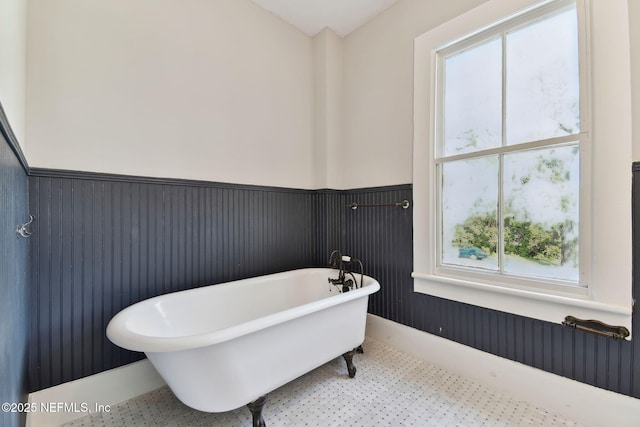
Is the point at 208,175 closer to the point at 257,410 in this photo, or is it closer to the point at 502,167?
the point at 257,410

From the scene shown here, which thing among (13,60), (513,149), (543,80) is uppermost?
(543,80)

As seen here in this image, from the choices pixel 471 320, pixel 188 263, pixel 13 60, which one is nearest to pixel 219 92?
pixel 13 60

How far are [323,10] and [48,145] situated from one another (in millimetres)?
2094

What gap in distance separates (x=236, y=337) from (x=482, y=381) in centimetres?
152

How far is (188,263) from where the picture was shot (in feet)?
5.91

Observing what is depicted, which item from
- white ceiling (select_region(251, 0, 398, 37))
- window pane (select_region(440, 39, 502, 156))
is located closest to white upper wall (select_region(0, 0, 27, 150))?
white ceiling (select_region(251, 0, 398, 37))

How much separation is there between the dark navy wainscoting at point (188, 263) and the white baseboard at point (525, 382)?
0.04 meters

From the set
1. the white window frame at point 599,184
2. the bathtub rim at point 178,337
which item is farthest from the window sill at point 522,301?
the bathtub rim at point 178,337

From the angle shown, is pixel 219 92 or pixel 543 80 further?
pixel 219 92

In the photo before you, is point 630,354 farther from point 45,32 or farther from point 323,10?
point 45,32

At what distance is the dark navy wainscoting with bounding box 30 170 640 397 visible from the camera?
134 centimetres

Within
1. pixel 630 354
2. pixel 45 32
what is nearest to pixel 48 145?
pixel 45 32

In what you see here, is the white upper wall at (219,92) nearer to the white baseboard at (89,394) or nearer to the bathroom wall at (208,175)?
the bathroom wall at (208,175)

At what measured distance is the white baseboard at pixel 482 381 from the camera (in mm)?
1282
